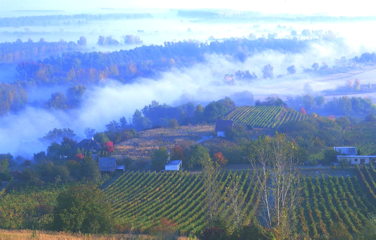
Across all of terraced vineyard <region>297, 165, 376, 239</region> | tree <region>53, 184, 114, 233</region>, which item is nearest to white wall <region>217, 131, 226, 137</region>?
terraced vineyard <region>297, 165, 376, 239</region>

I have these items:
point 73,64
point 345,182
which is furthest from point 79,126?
point 345,182

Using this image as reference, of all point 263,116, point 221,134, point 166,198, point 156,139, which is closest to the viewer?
point 166,198

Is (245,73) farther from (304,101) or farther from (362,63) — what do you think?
(304,101)

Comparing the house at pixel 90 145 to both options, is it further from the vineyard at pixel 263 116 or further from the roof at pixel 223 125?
the vineyard at pixel 263 116

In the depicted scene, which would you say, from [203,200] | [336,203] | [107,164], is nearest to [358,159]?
[336,203]

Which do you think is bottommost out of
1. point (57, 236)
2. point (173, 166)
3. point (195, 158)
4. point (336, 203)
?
point (336, 203)

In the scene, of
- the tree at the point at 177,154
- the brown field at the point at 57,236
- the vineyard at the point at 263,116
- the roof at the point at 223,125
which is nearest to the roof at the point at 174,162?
the tree at the point at 177,154

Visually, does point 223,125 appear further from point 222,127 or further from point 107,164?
point 107,164
